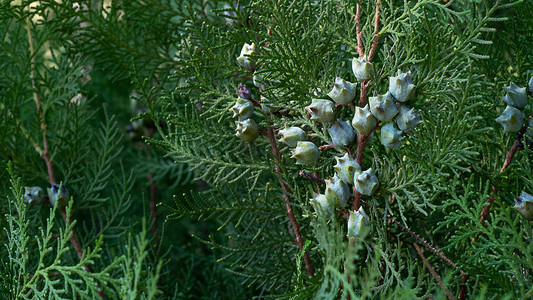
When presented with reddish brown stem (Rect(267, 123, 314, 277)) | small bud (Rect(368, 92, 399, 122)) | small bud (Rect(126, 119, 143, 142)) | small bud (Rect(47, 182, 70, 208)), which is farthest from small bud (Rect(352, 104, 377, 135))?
small bud (Rect(126, 119, 143, 142))

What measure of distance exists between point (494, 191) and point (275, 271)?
28 cm

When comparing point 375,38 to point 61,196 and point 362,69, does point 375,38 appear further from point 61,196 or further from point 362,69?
point 61,196

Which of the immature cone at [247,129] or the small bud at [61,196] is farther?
the small bud at [61,196]

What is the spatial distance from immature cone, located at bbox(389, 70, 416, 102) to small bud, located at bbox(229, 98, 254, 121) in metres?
0.18

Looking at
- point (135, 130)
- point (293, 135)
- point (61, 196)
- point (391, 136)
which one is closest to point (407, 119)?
point (391, 136)

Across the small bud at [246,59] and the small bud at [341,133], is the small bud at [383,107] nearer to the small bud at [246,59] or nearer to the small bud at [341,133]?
the small bud at [341,133]

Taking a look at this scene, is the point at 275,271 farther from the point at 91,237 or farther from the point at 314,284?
the point at 91,237

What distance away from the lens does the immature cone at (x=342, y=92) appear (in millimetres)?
547

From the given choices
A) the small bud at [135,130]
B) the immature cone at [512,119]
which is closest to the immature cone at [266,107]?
→ the immature cone at [512,119]

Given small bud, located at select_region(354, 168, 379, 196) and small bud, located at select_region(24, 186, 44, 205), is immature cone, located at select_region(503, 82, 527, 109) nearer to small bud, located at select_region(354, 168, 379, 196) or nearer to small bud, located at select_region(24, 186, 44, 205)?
small bud, located at select_region(354, 168, 379, 196)

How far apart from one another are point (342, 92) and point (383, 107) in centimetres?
4

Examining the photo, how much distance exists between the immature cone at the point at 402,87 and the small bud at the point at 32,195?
0.57m

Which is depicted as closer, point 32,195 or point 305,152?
point 305,152

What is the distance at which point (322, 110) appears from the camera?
557mm
